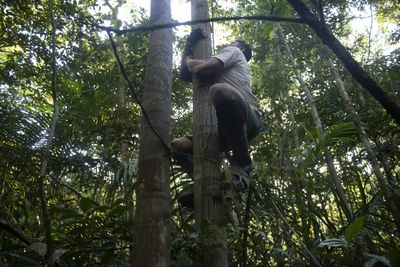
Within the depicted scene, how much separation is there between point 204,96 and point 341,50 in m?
1.71

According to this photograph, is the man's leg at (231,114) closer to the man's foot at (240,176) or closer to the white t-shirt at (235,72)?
the man's foot at (240,176)

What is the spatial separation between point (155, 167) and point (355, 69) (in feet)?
3.61

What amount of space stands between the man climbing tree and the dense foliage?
143mm

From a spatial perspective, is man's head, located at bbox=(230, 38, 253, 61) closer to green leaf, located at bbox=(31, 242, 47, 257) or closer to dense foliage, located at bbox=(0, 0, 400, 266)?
dense foliage, located at bbox=(0, 0, 400, 266)

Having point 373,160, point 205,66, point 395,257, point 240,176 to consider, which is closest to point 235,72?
point 205,66

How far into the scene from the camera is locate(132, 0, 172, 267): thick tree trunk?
1646 millimetres

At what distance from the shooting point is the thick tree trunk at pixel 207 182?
2062 mm

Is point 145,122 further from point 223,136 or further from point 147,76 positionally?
point 223,136

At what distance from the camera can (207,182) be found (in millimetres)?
2348

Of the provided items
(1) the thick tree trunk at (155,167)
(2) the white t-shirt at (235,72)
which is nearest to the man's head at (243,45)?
(2) the white t-shirt at (235,72)

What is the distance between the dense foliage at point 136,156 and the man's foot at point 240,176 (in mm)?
105

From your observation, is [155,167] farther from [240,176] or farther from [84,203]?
[240,176]

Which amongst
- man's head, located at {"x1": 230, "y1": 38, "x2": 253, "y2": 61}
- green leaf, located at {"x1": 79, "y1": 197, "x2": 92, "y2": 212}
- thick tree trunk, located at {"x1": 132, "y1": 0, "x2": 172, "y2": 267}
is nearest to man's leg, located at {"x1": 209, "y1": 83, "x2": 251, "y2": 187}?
thick tree trunk, located at {"x1": 132, "y1": 0, "x2": 172, "y2": 267}

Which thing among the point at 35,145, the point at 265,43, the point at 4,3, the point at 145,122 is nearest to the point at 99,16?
the point at 4,3
